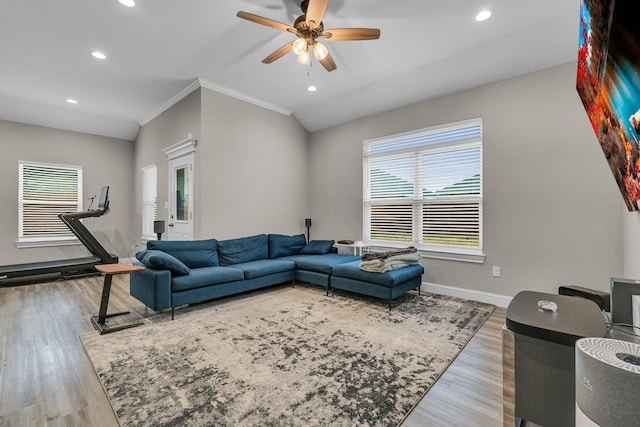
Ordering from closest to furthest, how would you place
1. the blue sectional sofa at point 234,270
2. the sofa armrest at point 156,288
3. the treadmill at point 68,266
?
the sofa armrest at point 156,288 < the blue sectional sofa at point 234,270 < the treadmill at point 68,266

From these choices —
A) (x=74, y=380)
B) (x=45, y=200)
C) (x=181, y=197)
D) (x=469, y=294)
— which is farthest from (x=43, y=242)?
(x=469, y=294)

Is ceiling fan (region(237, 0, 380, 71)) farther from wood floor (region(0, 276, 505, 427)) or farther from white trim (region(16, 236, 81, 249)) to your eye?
white trim (region(16, 236, 81, 249))

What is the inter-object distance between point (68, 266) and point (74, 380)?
409 centimetres

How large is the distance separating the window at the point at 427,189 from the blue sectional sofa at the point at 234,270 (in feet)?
2.53

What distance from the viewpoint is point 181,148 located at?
4.86m

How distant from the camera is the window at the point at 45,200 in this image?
5.65 meters

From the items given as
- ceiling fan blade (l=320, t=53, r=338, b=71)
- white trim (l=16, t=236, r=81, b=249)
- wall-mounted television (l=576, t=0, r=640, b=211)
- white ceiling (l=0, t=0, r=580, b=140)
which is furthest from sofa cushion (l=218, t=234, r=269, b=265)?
wall-mounted television (l=576, t=0, r=640, b=211)

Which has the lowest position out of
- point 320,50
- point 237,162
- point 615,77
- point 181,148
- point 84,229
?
point 84,229

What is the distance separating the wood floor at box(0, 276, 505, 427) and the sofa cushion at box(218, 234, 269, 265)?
1.27 m

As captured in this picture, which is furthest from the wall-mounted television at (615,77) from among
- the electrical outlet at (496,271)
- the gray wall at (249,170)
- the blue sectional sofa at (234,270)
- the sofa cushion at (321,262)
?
the gray wall at (249,170)

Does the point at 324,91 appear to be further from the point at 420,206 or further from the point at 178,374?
the point at 178,374

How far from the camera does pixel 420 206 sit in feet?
15.0

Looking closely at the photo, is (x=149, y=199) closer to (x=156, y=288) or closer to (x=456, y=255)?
(x=156, y=288)

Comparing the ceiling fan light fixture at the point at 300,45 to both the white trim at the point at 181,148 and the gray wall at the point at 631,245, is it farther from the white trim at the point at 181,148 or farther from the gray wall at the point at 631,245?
the gray wall at the point at 631,245
